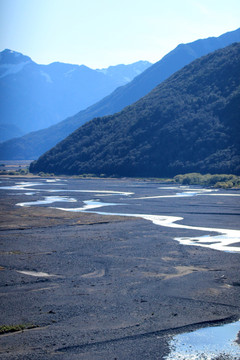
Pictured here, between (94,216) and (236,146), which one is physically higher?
(236,146)

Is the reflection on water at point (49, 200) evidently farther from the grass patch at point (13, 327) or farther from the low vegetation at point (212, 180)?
the grass patch at point (13, 327)

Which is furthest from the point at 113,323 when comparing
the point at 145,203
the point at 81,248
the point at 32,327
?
the point at 145,203

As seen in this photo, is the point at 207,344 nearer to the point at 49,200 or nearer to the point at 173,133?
the point at 49,200

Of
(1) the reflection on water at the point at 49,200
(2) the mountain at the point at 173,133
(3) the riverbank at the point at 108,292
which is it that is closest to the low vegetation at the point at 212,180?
(2) the mountain at the point at 173,133

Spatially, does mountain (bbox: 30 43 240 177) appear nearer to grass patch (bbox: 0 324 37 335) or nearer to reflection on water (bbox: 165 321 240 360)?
reflection on water (bbox: 165 321 240 360)

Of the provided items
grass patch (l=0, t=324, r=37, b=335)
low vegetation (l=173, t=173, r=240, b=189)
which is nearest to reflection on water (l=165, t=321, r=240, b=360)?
grass patch (l=0, t=324, r=37, b=335)

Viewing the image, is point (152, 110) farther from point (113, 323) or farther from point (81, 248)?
point (113, 323)
